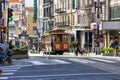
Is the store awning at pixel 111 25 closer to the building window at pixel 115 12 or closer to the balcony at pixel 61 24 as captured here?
the building window at pixel 115 12

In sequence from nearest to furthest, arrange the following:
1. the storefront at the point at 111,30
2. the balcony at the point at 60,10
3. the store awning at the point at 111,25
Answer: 1. the store awning at the point at 111,25
2. the storefront at the point at 111,30
3. the balcony at the point at 60,10

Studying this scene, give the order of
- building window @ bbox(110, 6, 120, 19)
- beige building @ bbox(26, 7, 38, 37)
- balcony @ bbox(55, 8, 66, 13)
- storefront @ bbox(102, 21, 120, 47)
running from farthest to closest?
beige building @ bbox(26, 7, 38, 37), balcony @ bbox(55, 8, 66, 13), building window @ bbox(110, 6, 120, 19), storefront @ bbox(102, 21, 120, 47)

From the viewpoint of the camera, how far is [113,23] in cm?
6059

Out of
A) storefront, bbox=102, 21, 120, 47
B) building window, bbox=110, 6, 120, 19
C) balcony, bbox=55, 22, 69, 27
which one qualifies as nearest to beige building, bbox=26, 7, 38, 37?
balcony, bbox=55, 22, 69, 27

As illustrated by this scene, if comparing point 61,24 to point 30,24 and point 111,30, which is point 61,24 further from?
point 30,24

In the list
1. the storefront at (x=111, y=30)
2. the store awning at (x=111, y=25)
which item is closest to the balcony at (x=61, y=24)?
the storefront at (x=111, y=30)

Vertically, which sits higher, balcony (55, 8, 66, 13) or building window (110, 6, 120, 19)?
balcony (55, 8, 66, 13)

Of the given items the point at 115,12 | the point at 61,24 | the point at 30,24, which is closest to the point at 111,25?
the point at 115,12

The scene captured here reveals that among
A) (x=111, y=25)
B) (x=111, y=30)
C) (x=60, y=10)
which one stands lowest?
(x=111, y=30)

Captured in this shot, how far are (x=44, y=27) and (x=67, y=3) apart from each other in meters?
21.6

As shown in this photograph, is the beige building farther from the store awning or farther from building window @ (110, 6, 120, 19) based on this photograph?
the store awning

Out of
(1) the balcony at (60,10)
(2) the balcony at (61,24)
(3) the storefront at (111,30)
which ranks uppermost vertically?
(1) the balcony at (60,10)

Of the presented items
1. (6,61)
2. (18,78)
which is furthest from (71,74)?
(6,61)

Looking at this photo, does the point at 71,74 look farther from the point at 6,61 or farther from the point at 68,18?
the point at 68,18
